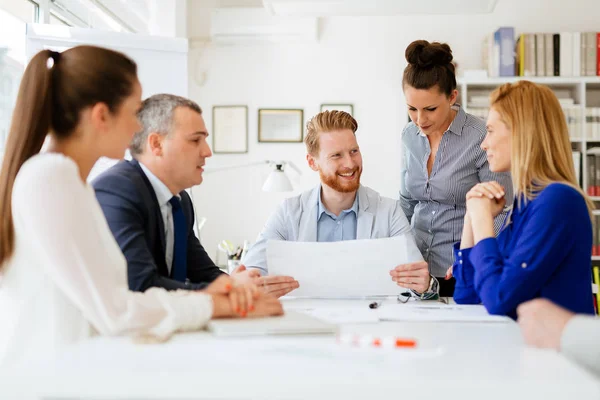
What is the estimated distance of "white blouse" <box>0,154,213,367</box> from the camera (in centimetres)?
115

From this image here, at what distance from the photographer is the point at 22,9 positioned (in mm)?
3383

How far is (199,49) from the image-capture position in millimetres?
5301

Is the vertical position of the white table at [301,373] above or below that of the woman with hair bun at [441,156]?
below

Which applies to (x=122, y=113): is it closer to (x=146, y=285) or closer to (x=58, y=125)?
(x=58, y=125)

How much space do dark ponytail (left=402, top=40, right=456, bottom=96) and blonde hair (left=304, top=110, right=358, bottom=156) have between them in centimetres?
28

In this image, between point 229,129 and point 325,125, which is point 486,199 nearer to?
point 325,125

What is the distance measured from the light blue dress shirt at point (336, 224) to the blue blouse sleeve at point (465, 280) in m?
0.64

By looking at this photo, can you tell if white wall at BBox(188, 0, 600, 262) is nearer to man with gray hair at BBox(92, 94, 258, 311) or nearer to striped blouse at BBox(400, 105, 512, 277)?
striped blouse at BBox(400, 105, 512, 277)

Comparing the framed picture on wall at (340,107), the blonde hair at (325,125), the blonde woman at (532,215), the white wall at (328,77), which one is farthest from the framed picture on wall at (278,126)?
the blonde woman at (532,215)

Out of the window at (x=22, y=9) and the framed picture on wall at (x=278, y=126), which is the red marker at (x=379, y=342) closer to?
the window at (x=22, y=9)

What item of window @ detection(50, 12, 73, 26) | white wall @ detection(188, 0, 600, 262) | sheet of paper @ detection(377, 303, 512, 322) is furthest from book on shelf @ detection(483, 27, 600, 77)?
sheet of paper @ detection(377, 303, 512, 322)

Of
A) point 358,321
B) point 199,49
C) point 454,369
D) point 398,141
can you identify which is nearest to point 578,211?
point 358,321

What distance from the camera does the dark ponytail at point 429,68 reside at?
2.55m

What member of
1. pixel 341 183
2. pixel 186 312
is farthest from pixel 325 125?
pixel 186 312
